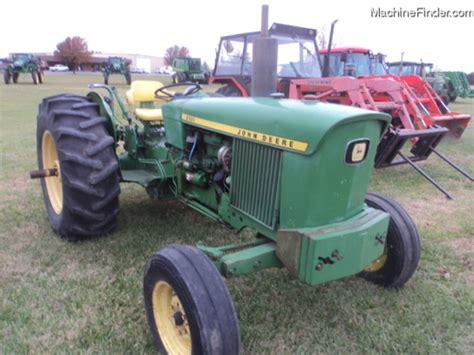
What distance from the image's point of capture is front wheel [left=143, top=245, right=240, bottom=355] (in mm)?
1791

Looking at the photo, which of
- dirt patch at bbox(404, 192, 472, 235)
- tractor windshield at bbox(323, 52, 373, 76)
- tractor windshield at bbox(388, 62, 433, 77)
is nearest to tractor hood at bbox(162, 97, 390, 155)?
dirt patch at bbox(404, 192, 472, 235)

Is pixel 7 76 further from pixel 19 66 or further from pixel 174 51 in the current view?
pixel 174 51

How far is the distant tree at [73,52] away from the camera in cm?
6488

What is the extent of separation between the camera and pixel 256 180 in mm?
2244

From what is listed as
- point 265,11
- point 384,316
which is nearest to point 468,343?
point 384,316

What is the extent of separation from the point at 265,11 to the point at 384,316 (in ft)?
6.92

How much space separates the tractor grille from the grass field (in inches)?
25.2

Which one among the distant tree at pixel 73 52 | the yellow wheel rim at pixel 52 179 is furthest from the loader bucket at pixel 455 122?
the distant tree at pixel 73 52

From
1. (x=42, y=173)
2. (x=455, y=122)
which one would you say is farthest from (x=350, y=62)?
(x=42, y=173)

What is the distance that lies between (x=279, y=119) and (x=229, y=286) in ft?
4.09

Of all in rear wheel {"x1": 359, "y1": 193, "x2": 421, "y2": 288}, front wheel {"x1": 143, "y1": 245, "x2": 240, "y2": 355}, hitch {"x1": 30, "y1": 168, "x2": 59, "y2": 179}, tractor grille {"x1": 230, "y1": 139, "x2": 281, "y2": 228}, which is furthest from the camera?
hitch {"x1": 30, "y1": 168, "x2": 59, "y2": 179}

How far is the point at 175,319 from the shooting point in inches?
79.4

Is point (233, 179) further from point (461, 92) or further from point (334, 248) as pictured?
point (461, 92)

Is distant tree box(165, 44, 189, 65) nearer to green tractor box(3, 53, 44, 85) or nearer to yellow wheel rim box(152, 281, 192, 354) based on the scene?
green tractor box(3, 53, 44, 85)
